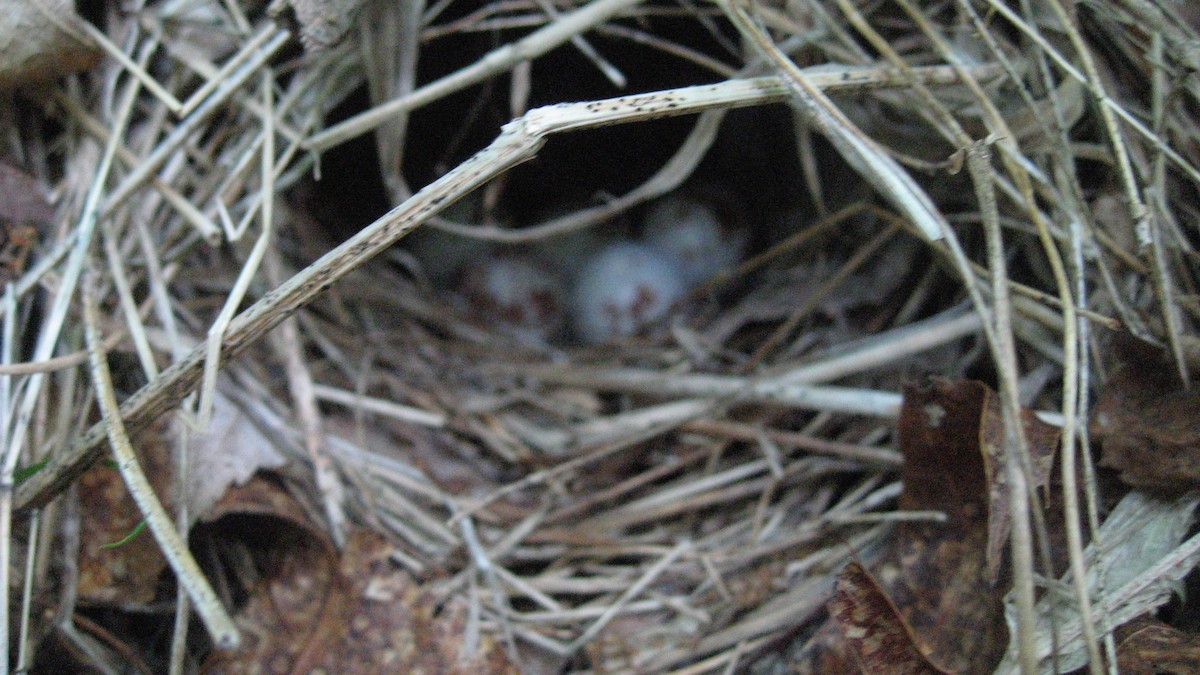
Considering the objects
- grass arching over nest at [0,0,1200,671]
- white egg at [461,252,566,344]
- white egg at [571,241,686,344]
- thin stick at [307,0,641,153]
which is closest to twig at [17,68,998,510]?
grass arching over nest at [0,0,1200,671]

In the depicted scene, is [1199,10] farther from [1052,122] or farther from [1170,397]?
[1170,397]

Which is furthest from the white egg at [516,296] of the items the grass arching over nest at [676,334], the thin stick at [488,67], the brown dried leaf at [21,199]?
the brown dried leaf at [21,199]

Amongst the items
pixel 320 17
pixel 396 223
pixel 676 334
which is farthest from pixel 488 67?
pixel 676 334

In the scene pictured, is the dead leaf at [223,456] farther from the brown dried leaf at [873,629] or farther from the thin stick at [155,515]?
the brown dried leaf at [873,629]

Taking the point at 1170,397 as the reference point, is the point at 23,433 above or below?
above

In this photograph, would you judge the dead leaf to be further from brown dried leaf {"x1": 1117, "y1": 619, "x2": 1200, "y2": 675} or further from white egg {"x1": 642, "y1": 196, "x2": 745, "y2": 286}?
white egg {"x1": 642, "y1": 196, "x2": 745, "y2": 286}

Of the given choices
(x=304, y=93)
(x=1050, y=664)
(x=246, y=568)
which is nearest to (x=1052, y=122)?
(x=1050, y=664)

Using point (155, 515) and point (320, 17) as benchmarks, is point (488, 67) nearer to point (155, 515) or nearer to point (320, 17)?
point (320, 17)
